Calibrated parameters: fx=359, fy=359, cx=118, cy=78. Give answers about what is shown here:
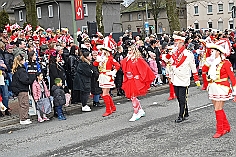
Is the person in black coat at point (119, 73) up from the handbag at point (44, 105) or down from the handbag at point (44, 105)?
up

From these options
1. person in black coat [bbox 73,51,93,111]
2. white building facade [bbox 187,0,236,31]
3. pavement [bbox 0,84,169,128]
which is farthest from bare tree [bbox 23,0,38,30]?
white building facade [bbox 187,0,236,31]

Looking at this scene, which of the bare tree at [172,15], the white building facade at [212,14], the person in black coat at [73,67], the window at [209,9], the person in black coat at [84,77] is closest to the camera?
the person in black coat at [84,77]

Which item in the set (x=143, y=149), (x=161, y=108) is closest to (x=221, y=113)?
(x=143, y=149)

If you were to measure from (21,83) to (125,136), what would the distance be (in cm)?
327

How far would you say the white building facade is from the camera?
60500 mm

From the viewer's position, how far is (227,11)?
6050cm

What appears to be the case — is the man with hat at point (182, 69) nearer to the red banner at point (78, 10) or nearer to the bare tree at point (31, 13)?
the red banner at point (78, 10)

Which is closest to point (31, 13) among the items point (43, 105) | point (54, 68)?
point (54, 68)

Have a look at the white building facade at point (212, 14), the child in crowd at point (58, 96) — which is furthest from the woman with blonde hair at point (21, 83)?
the white building facade at point (212, 14)

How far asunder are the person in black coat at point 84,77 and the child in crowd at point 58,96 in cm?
95

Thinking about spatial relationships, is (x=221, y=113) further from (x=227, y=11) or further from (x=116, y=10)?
(x=227, y=11)

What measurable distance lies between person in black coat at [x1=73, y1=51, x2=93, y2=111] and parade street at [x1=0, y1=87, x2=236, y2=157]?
0.62m

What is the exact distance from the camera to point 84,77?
10586 mm

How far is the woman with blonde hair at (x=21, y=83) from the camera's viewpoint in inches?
361
